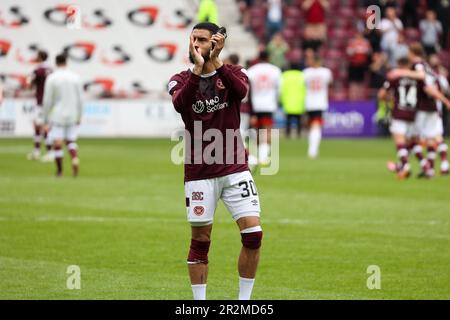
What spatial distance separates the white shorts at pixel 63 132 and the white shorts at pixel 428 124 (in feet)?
24.1

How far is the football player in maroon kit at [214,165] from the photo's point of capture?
9.69m

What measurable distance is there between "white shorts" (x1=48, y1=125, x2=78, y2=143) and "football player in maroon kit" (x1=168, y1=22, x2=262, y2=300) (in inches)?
550

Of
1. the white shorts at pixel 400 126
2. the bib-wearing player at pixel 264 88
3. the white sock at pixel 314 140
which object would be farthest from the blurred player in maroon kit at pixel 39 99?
the white shorts at pixel 400 126

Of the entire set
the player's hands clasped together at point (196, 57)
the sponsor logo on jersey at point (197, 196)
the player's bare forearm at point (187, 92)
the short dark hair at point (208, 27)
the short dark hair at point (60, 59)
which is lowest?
the sponsor logo on jersey at point (197, 196)

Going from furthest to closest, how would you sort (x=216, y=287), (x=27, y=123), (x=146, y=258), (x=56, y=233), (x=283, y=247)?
(x=27, y=123), (x=56, y=233), (x=283, y=247), (x=146, y=258), (x=216, y=287)

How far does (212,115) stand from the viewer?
32.1 feet

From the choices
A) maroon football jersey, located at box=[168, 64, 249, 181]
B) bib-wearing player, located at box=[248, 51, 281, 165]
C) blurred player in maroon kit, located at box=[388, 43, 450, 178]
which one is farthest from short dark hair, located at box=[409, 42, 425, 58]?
maroon football jersey, located at box=[168, 64, 249, 181]

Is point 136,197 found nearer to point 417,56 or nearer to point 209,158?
point 417,56

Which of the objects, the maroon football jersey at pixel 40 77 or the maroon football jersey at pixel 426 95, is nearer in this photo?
the maroon football jersey at pixel 426 95

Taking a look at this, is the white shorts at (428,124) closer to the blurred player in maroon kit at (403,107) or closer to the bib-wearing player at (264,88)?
the blurred player in maroon kit at (403,107)

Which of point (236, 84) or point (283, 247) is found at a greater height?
point (236, 84)

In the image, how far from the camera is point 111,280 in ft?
38.0
